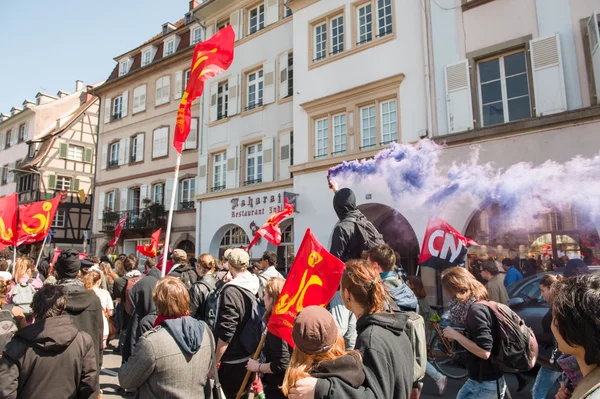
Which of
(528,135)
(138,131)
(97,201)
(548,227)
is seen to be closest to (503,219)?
(548,227)

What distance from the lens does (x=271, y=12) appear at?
1706cm

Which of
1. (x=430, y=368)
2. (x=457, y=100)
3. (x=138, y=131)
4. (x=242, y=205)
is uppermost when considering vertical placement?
(x=138, y=131)

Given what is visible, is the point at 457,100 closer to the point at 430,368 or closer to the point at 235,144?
the point at 430,368

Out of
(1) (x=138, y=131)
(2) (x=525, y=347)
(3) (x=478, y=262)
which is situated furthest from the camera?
(1) (x=138, y=131)

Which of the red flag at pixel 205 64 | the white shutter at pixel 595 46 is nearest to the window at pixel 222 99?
the red flag at pixel 205 64

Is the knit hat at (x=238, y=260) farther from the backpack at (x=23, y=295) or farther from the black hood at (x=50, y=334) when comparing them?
the backpack at (x=23, y=295)

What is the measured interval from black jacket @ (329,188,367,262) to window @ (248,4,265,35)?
573 inches

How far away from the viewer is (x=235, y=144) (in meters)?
17.4

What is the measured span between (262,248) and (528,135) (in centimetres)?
921

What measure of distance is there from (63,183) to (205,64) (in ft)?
86.9

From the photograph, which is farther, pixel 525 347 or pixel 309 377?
pixel 525 347

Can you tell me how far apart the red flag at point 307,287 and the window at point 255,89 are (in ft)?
46.8

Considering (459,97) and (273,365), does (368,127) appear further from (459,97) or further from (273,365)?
(273,365)

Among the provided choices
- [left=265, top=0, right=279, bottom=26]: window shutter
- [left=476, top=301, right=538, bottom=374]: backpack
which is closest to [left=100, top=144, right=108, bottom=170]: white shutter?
[left=265, top=0, right=279, bottom=26]: window shutter
